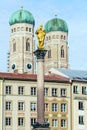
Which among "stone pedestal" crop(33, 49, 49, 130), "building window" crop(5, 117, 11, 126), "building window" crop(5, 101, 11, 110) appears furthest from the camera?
"building window" crop(5, 101, 11, 110)

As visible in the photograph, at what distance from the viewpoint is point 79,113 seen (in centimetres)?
11625

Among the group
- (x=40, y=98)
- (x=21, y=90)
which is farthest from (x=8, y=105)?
(x=40, y=98)

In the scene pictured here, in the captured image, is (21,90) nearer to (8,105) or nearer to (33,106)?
(33,106)

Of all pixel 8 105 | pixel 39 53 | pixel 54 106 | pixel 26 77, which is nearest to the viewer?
pixel 39 53

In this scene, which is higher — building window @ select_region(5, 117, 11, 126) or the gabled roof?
the gabled roof

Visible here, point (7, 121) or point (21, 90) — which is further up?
point (21, 90)

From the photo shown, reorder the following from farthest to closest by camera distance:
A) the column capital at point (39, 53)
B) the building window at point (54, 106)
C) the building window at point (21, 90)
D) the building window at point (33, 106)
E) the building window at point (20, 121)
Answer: the building window at point (54, 106) → the building window at point (33, 106) → the building window at point (21, 90) → the building window at point (20, 121) → the column capital at point (39, 53)

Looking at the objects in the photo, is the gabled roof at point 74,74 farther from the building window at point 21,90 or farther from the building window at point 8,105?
the building window at point 8,105

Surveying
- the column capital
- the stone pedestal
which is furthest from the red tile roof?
the stone pedestal

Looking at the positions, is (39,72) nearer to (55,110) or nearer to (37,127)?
(37,127)

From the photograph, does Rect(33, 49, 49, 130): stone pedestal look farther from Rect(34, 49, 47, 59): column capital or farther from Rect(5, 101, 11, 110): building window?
Rect(5, 101, 11, 110): building window

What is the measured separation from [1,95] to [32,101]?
6309 millimetres

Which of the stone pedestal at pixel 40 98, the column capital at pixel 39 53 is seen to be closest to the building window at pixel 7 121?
the stone pedestal at pixel 40 98

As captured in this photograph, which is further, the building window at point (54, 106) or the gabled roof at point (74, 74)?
the gabled roof at point (74, 74)
